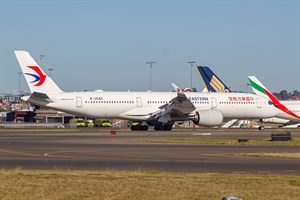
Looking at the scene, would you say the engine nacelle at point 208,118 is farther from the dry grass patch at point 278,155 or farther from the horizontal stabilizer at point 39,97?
the dry grass patch at point 278,155

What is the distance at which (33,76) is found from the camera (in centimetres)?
6894

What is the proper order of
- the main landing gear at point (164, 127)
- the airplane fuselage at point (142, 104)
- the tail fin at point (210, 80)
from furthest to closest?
the tail fin at point (210, 80), the main landing gear at point (164, 127), the airplane fuselage at point (142, 104)

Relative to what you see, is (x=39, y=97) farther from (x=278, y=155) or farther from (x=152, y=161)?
(x=152, y=161)

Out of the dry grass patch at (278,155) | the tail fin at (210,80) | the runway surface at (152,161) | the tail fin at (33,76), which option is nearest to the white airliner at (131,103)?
the tail fin at (33,76)

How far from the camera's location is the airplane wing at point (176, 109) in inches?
2724

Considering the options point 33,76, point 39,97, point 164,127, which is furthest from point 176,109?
point 33,76

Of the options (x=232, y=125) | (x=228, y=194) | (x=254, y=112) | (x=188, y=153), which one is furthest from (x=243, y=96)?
(x=228, y=194)

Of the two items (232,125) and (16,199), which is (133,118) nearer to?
(232,125)

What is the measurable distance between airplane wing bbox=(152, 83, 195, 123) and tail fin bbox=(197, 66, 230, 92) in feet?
159

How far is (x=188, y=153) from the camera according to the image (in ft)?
116

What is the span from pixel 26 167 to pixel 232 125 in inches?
2902

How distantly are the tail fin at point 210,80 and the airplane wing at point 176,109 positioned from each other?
4860 cm

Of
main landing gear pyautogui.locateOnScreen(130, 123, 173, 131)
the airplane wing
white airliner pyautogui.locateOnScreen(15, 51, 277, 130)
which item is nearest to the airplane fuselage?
white airliner pyautogui.locateOnScreen(15, 51, 277, 130)

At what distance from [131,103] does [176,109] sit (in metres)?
5.21
